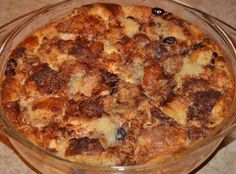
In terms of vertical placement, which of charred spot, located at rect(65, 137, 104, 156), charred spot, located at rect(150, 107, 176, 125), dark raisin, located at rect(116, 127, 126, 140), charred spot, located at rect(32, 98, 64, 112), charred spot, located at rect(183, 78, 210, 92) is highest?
charred spot, located at rect(183, 78, 210, 92)

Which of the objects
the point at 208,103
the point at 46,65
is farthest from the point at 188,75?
the point at 46,65

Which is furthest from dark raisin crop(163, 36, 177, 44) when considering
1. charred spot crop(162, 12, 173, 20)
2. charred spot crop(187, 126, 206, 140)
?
charred spot crop(187, 126, 206, 140)

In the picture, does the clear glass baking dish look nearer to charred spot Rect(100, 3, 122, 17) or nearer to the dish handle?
the dish handle

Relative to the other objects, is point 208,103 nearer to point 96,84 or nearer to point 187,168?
point 187,168

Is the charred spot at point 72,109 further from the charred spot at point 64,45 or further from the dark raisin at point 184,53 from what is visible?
the dark raisin at point 184,53

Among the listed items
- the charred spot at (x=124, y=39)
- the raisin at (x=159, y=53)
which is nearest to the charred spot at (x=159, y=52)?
the raisin at (x=159, y=53)

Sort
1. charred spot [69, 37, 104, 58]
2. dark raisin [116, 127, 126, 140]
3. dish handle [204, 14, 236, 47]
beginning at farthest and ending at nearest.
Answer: dish handle [204, 14, 236, 47], charred spot [69, 37, 104, 58], dark raisin [116, 127, 126, 140]

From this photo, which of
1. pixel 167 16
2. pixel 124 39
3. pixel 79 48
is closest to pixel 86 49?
pixel 79 48

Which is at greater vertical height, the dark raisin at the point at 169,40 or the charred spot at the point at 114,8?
the charred spot at the point at 114,8
